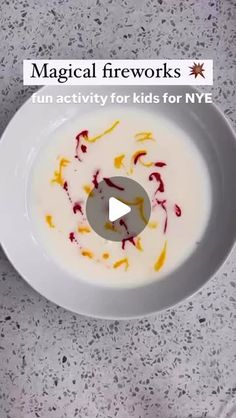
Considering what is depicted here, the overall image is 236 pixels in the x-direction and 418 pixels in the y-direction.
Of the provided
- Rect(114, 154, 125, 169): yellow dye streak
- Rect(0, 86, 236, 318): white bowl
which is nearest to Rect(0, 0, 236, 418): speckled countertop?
Rect(0, 86, 236, 318): white bowl

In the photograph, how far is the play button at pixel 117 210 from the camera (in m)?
0.77

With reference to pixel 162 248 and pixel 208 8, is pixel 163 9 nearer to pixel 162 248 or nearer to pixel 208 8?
pixel 208 8

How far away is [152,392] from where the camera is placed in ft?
2.55

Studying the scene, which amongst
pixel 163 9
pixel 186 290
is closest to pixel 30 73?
pixel 163 9

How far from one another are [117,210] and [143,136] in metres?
0.10

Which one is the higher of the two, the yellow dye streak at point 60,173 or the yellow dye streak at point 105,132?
the yellow dye streak at point 105,132

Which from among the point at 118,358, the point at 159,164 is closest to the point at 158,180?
the point at 159,164

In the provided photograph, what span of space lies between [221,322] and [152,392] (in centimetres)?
12

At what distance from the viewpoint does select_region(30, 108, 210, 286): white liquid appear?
767mm

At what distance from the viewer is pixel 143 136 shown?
2.56 feet

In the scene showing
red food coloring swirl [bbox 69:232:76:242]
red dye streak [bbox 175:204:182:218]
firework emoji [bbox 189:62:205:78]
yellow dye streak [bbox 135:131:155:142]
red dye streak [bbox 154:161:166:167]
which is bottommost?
red food coloring swirl [bbox 69:232:76:242]

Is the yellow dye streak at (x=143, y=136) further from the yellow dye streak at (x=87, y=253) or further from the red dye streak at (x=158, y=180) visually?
the yellow dye streak at (x=87, y=253)
